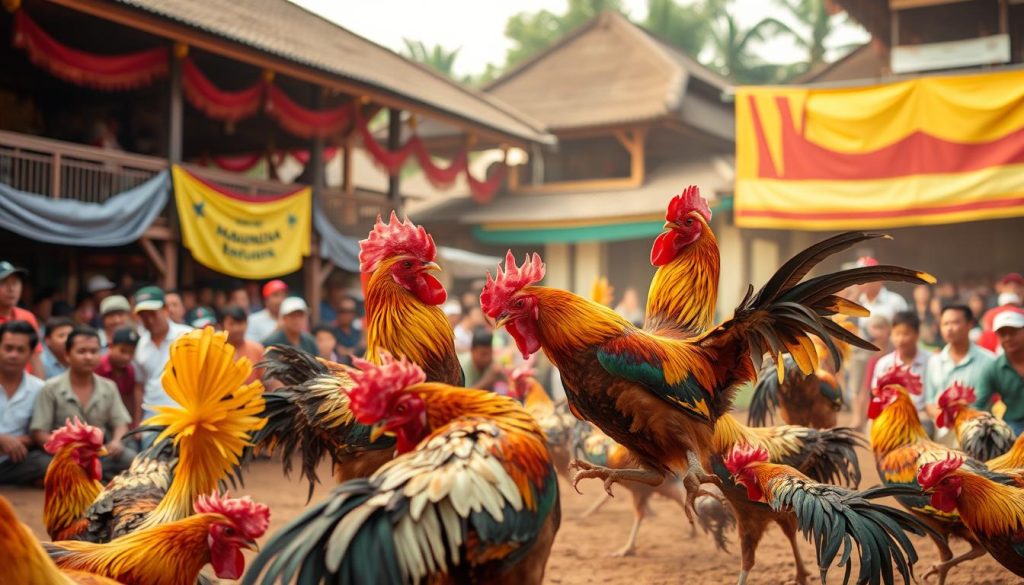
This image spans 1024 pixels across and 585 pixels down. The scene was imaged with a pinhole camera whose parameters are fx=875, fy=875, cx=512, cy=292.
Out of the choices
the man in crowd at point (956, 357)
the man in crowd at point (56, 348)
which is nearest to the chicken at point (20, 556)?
the man in crowd at point (56, 348)

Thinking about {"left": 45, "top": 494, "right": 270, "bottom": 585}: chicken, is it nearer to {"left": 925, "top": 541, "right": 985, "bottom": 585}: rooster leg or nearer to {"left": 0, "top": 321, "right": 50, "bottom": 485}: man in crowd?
{"left": 925, "top": 541, "right": 985, "bottom": 585}: rooster leg

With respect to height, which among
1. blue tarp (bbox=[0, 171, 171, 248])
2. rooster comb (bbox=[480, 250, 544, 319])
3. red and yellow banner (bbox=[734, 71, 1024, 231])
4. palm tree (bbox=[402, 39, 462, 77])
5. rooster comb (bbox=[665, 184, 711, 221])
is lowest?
rooster comb (bbox=[480, 250, 544, 319])

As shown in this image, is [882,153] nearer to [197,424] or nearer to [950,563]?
[950,563]

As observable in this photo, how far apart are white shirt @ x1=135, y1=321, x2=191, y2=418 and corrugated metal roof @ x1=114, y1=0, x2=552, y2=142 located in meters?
4.58

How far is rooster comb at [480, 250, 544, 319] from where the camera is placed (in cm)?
367

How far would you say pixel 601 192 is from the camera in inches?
780

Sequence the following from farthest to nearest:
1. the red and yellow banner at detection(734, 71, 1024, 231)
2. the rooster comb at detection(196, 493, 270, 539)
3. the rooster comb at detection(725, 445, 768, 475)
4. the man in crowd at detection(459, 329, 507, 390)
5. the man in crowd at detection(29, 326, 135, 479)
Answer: the red and yellow banner at detection(734, 71, 1024, 231), the man in crowd at detection(459, 329, 507, 390), the man in crowd at detection(29, 326, 135, 479), the rooster comb at detection(725, 445, 768, 475), the rooster comb at detection(196, 493, 270, 539)

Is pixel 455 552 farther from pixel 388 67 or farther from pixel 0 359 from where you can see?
pixel 388 67

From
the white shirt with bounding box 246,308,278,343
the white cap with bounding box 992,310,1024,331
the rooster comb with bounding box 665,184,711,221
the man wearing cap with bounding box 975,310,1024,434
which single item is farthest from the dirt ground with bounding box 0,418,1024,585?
the rooster comb with bounding box 665,184,711,221

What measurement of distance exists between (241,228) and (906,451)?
9.88m

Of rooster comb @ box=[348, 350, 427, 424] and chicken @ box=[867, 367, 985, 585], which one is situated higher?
rooster comb @ box=[348, 350, 427, 424]

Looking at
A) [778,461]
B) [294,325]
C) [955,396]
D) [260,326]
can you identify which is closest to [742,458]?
[778,461]

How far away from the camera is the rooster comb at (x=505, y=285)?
12.0 ft

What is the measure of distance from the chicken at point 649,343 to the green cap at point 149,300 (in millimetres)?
5012
